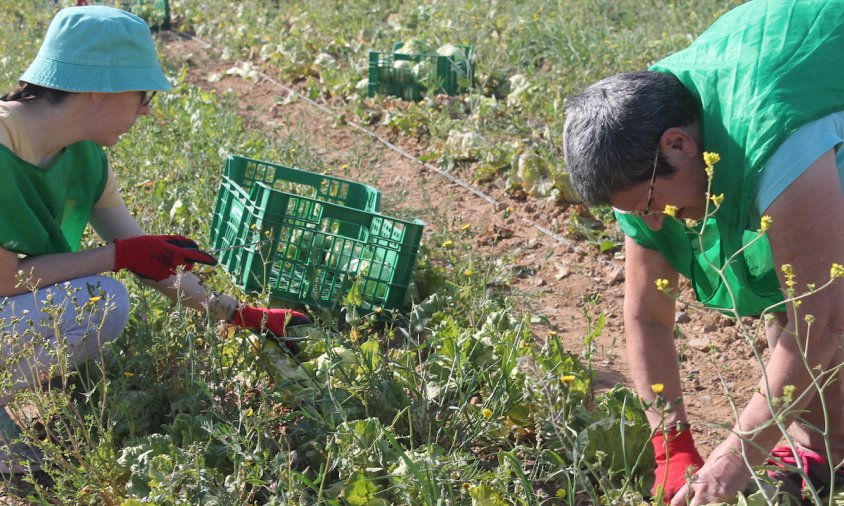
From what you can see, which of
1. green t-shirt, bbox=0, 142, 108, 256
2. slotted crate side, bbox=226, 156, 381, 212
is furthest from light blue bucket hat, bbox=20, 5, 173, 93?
slotted crate side, bbox=226, 156, 381, 212

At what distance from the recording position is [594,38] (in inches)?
234

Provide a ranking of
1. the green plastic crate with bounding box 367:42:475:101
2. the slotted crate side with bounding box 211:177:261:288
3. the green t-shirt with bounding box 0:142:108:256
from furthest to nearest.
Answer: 1. the green plastic crate with bounding box 367:42:475:101
2. the slotted crate side with bounding box 211:177:261:288
3. the green t-shirt with bounding box 0:142:108:256

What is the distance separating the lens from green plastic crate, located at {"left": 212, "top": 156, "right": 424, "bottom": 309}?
10.9 ft

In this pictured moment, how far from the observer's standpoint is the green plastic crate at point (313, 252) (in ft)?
10.9

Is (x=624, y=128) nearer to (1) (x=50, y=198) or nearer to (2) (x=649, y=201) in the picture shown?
(2) (x=649, y=201)

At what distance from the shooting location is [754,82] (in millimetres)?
2109

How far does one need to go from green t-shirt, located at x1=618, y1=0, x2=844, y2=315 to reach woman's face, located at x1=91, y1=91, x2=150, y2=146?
148cm

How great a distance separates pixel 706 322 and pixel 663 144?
1686 millimetres

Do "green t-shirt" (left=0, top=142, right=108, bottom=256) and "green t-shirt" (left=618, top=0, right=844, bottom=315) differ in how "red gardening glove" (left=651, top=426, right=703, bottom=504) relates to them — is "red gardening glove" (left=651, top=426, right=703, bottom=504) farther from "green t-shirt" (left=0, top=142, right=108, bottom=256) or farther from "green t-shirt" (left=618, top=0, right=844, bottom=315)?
"green t-shirt" (left=0, top=142, right=108, bottom=256)

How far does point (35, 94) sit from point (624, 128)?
5.64 feet

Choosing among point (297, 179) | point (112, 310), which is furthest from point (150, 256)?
point (297, 179)

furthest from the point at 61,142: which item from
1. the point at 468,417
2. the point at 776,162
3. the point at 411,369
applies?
the point at 776,162

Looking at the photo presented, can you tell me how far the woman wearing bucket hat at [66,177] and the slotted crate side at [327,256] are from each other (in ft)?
Answer: 1.38

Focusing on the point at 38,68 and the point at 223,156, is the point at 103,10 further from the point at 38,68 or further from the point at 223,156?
the point at 223,156
